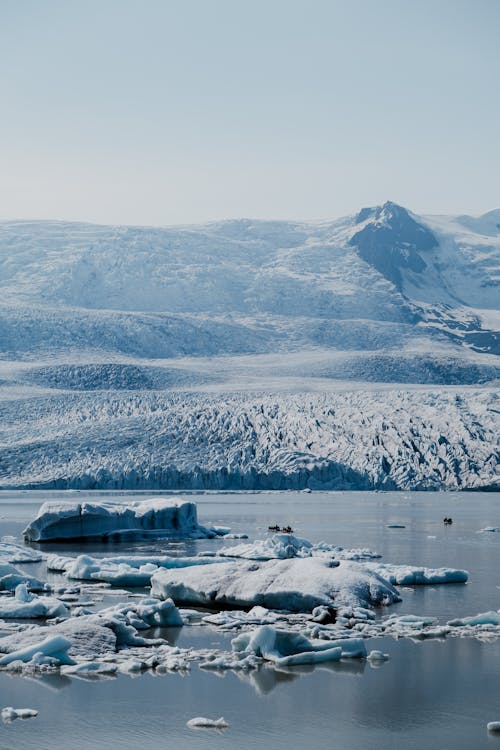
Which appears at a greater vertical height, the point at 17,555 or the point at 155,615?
the point at 155,615

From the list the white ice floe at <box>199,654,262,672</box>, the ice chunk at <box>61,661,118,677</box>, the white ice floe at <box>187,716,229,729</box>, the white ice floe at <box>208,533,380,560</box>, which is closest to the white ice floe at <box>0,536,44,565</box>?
the white ice floe at <box>208,533,380,560</box>

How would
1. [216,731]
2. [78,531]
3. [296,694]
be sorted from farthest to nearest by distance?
[78,531], [296,694], [216,731]

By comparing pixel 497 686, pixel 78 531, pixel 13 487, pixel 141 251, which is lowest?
pixel 13 487

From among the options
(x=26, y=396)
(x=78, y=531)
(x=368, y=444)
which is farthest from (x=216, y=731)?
(x=26, y=396)

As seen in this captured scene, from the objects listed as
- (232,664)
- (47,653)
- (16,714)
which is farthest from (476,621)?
(16,714)

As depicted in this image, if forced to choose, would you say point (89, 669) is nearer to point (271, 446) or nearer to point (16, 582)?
point (16, 582)

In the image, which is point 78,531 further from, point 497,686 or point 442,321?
point 442,321
